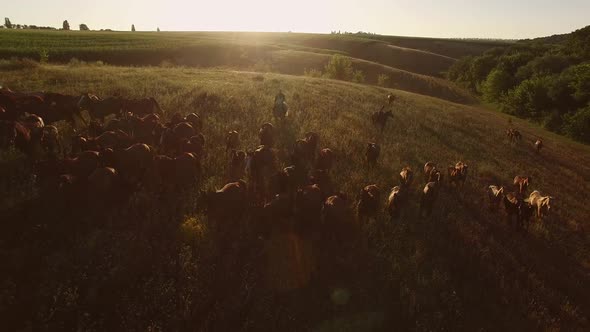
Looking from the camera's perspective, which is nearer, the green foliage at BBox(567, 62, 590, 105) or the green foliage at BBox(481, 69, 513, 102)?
the green foliage at BBox(567, 62, 590, 105)

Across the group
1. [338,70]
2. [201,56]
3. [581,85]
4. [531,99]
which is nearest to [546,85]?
[531,99]

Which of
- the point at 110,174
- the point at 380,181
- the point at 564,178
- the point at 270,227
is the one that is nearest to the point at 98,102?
the point at 110,174

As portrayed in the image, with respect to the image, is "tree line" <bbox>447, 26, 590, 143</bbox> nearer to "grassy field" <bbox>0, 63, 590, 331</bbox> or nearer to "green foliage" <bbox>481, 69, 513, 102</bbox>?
"green foliage" <bbox>481, 69, 513, 102</bbox>

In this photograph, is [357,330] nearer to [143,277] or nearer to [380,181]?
[143,277]

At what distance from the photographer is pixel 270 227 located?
8.81 metres

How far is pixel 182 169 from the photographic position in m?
9.74

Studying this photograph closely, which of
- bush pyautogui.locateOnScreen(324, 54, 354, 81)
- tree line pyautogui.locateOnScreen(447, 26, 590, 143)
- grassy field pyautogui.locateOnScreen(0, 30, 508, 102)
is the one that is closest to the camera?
tree line pyautogui.locateOnScreen(447, 26, 590, 143)

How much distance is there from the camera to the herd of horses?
894 cm

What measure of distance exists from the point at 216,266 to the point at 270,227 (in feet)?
5.68

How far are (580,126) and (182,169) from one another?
44.1 meters

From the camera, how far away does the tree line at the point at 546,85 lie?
134ft

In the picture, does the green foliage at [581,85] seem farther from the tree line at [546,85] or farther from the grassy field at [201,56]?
the grassy field at [201,56]

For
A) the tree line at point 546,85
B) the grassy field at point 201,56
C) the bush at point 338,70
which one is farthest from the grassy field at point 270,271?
the bush at point 338,70

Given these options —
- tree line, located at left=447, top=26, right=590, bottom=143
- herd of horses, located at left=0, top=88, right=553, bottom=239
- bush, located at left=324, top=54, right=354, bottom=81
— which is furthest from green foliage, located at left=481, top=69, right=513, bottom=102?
herd of horses, located at left=0, top=88, right=553, bottom=239
